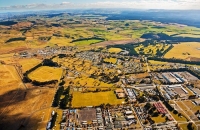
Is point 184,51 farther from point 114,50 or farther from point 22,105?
point 22,105

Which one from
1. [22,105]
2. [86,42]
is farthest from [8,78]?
[86,42]

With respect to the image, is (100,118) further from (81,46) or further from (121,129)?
(81,46)

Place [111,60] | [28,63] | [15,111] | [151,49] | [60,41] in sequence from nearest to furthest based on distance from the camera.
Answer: [15,111] < [28,63] < [111,60] < [151,49] < [60,41]

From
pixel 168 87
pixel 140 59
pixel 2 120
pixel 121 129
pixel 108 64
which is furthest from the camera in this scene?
pixel 140 59

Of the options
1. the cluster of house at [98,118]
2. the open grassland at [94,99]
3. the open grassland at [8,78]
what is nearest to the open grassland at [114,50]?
the open grassland at [8,78]

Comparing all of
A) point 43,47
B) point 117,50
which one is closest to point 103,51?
point 117,50

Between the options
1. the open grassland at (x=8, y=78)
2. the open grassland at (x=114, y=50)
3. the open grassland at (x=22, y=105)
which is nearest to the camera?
the open grassland at (x=22, y=105)

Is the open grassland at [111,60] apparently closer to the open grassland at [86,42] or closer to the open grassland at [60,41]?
the open grassland at [86,42]
